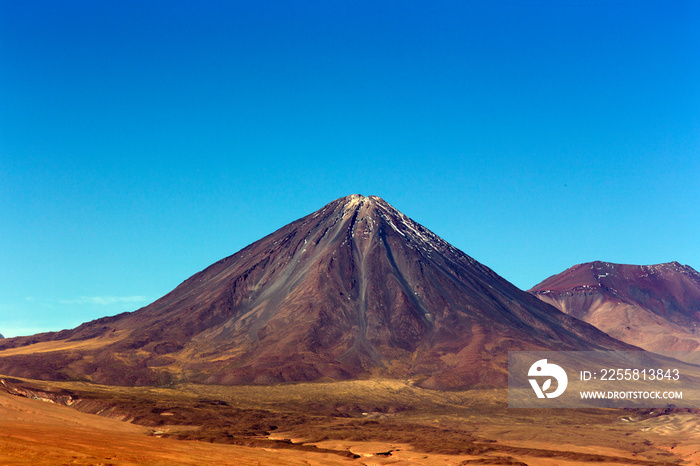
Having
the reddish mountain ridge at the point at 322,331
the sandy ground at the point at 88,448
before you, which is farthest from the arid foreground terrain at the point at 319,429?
the reddish mountain ridge at the point at 322,331

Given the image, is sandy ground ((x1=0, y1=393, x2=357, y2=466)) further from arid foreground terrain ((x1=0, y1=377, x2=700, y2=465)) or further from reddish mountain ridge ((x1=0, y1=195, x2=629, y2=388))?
reddish mountain ridge ((x1=0, y1=195, x2=629, y2=388))

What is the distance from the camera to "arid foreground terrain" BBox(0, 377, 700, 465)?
49.4 metres

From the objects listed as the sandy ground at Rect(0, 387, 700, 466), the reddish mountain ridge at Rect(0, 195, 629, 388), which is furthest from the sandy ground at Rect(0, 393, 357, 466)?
the reddish mountain ridge at Rect(0, 195, 629, 388)

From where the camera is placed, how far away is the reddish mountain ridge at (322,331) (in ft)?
445

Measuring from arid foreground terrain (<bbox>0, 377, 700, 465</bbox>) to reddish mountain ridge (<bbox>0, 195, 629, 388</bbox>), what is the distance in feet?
43.3

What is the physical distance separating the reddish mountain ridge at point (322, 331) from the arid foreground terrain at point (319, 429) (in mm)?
13188

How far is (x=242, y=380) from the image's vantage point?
423ft

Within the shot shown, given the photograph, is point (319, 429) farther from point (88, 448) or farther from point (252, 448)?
point (88, 448)

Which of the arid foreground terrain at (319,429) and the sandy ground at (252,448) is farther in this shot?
the arid foreground terrain at (319,429)

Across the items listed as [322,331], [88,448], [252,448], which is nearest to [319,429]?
[252,448]

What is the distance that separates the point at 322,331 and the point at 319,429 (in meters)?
75.4

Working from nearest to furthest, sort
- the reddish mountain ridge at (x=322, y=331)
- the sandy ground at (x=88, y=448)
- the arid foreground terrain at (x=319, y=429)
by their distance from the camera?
the sandy ground at (x=88, y=448), the arid foreground terrain at (x=319, y=429), the reddish mountain ridge at (x=322, y=331)

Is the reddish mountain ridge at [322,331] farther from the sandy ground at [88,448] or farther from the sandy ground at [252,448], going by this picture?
the sandy ground at [88,448]

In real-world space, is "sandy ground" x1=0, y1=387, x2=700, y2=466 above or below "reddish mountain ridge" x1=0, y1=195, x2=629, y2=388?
below
